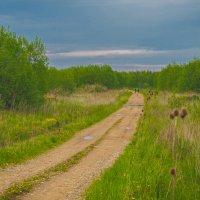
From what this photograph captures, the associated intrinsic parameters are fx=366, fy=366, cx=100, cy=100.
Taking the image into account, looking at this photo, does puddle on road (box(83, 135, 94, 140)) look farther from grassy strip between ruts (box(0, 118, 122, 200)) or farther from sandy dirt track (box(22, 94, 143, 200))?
grassy strip between ruts (box(0, 118, 122, 200))

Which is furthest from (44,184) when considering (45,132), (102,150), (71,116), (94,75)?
(94,75)

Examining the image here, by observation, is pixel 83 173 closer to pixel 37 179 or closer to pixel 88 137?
pixel 37 179

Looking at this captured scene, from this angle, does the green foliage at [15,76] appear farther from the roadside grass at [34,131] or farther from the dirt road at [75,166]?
the dirt road at [75,166]

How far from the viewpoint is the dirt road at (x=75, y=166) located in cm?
893

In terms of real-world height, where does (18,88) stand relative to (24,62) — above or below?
below

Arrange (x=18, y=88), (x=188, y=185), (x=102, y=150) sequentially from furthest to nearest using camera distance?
(x=18, y=88) < (x=102, y=150) < (x=188, y=185)

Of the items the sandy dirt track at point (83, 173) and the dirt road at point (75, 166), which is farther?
the dirt road at point (75, 166)

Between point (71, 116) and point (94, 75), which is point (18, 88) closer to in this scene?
point (71, 116)

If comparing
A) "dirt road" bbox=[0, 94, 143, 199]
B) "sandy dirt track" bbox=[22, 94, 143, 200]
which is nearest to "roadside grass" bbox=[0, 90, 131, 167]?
"dirt road" bbox=[0, 94, 143, 199]

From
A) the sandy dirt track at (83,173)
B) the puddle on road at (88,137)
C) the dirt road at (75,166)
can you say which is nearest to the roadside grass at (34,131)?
the dirt road at (75,166)

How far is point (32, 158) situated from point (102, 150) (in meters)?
3.18

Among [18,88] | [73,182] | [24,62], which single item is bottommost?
[73,182]

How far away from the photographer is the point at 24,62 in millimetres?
27203

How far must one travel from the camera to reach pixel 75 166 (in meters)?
11.9
